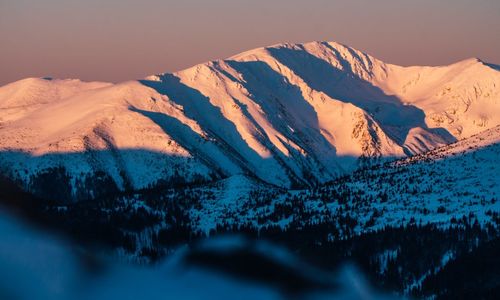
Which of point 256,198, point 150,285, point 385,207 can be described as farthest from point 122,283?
point 256,198

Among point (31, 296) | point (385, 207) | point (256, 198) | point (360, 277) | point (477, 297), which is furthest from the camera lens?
→ point (256, 198)

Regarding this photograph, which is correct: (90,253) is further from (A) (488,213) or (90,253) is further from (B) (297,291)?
(A) (488,213)

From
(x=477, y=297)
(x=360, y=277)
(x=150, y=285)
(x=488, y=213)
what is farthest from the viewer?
(x=488, y=213)

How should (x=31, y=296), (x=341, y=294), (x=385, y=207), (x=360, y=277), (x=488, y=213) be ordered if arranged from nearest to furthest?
(x=31, y=296) → (x=341, y=294) → (x=360, y=277) → (x=488, y=213) → (x=385, y=207)

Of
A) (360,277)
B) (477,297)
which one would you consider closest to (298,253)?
(360,277)

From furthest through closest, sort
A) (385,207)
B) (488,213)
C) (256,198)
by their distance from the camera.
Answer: (256,198)
(385,207)
(488,213)

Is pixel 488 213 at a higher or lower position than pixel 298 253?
lower

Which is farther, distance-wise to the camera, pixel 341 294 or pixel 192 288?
pixel 341 294

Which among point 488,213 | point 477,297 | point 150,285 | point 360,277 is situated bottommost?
point 488,213

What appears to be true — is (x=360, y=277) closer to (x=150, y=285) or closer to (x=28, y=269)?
(x=150, y=285)
